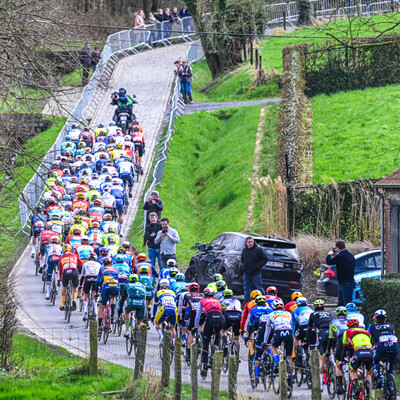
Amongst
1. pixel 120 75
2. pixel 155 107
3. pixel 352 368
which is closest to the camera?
pixel 352 368

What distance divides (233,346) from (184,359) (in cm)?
150

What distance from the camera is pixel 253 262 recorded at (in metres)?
21.0

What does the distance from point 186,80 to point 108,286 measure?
2984 centimetres

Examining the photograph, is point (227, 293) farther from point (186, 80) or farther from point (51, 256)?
point (186, 80)

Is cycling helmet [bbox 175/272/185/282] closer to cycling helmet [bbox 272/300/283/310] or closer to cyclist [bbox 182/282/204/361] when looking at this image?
cyclist [bbox 182/282/204/361]

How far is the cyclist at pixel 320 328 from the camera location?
15.6 m

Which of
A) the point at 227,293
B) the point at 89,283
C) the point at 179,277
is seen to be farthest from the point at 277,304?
the point at 89,283

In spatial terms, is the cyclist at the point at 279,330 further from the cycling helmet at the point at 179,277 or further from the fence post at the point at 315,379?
the fence post at the point at 315,379

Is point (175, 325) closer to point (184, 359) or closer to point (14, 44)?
point (184, 359)

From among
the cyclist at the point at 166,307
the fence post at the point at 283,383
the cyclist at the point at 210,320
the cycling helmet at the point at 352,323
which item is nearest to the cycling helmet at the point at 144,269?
the cyclist at the point at 166,307

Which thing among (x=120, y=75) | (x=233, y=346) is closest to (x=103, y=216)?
(x=233, y=346)

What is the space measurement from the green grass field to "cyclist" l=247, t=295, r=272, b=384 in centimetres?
1333

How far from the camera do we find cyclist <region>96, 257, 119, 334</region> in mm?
19641

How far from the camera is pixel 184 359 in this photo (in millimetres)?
17938
